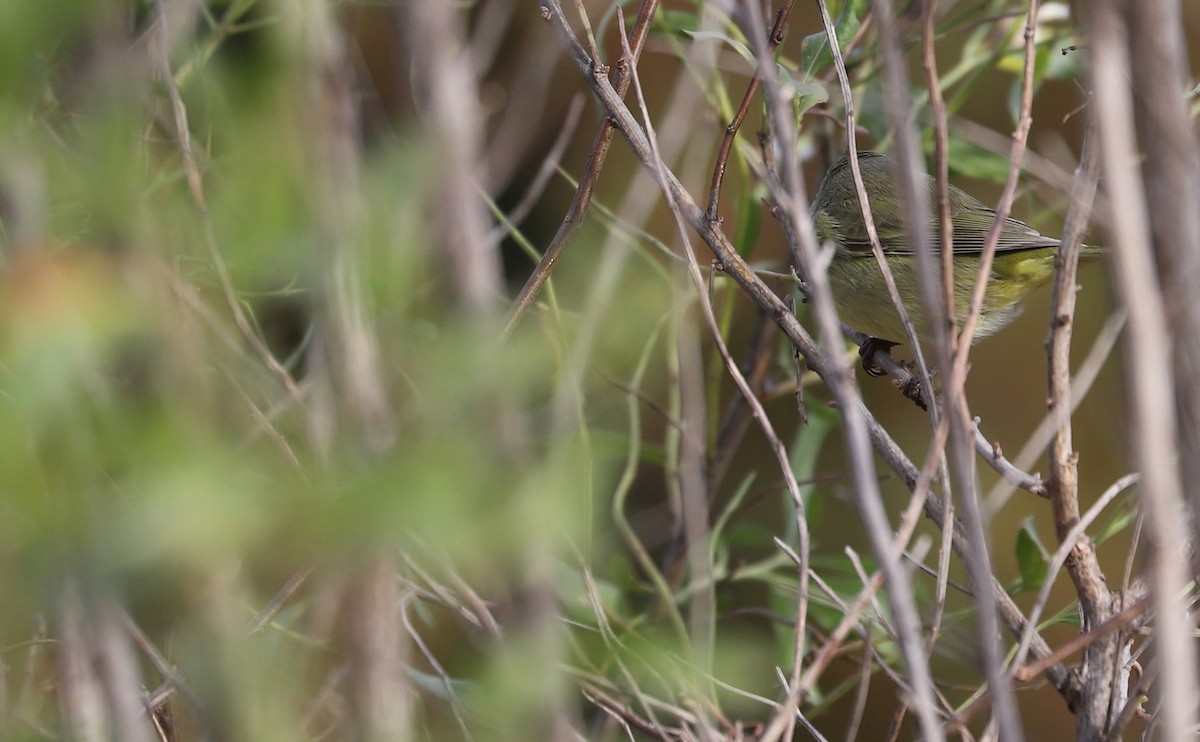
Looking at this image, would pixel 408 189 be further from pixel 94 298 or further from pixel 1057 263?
pixel 1057 263

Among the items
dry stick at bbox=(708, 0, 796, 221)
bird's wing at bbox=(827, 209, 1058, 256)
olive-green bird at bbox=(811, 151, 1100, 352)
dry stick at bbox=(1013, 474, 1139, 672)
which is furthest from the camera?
bird's wing at bbox=(827, 209, 1058, 256)

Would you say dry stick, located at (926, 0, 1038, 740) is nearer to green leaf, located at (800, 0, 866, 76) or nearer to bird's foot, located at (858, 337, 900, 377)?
green leaf, located at (800, 0, 866, 76)

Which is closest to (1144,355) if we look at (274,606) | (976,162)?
(274,606)

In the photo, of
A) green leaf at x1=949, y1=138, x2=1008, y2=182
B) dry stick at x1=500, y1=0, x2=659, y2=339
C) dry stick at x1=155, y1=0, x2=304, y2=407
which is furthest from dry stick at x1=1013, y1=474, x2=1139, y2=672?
green leaf at x1=949, y1=138, x2=1008, y2=182

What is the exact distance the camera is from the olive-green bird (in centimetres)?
253

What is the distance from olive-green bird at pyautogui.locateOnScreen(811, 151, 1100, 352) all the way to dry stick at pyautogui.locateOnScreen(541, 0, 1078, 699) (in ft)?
3.39

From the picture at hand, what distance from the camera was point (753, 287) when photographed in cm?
151

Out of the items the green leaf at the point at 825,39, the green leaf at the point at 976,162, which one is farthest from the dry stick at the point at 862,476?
the green leaf at the point at 976,162

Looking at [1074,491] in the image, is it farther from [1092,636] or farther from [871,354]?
[871,354]

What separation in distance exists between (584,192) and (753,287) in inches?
11.1

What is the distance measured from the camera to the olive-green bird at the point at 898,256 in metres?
2.53

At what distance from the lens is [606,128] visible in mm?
1479

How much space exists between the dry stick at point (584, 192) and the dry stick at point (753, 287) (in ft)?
0.12

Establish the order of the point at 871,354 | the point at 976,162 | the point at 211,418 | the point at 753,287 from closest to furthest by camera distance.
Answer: the point at 211,418 → the point at 753,287 → the point at 976,162 → the point at 871,354
